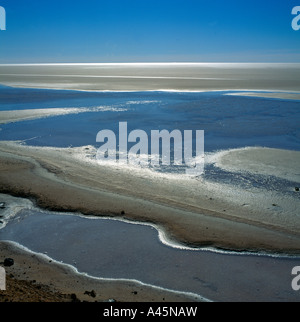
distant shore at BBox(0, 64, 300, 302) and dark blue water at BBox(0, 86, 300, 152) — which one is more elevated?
dark blue water at BBox(0, 86, 300, 152)

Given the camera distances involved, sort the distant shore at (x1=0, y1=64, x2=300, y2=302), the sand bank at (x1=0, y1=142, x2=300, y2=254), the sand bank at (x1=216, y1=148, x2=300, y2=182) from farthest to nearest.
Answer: the sand bank at (x1=216, y1=148, x2=300, y2=182) < the sand bank at (x1=0, y1=142, x2=300, y2=254) < the distant shore at (x1=0, y1=64, x2=300, y2=302)

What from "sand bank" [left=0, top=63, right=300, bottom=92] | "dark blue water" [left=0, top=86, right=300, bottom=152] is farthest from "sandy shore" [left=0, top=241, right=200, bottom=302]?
"sand bank" [left=0, top=63, right=300, bottom=92]

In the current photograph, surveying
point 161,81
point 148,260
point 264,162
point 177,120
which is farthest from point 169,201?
point 161,81

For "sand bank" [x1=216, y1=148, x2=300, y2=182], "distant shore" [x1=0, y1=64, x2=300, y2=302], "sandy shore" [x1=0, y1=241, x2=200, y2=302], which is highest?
"sand bank" [x1=216, y1=148, x2=300, y2=182]

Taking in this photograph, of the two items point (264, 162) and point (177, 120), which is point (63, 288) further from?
point (177, 120)

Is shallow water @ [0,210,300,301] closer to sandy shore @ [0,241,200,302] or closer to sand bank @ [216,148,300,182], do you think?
sandy shore @ [0,241,200,302]

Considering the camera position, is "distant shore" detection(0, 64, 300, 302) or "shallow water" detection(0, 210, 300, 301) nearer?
"shallow water" detection(0, 210, 300, 301)

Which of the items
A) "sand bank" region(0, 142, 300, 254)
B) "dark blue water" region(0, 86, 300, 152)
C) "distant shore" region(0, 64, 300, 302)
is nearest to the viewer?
"distant shore" region(0, 64, 300, 302)
